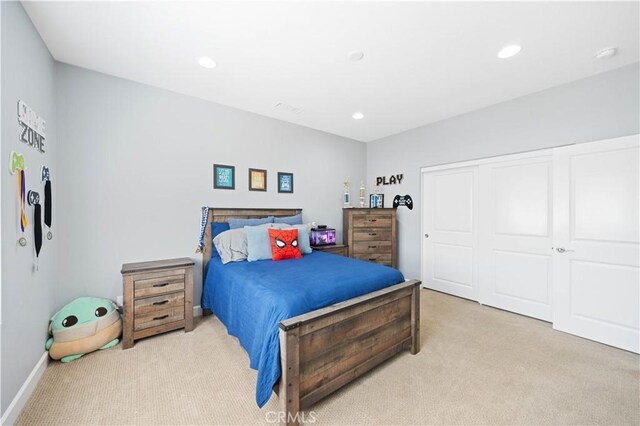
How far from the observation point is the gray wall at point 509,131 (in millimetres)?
2492

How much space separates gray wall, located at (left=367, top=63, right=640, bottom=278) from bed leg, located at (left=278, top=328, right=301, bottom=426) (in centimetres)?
329

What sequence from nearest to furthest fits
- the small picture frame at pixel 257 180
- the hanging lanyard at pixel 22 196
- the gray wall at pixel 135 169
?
the hanging lanyard at pixel 22 196 < the gray wall at pixel 135 169 < the small picture frame at pixel 257 180

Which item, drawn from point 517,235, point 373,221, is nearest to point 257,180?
point 373,221

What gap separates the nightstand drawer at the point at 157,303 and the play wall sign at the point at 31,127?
4.87ft

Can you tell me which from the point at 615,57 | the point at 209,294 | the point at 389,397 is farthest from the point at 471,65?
the point at 209,294

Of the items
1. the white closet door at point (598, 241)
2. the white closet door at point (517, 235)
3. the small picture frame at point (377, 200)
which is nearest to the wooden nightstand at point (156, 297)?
the small picture frame at point (377, 200)

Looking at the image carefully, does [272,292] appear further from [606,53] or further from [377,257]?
[606,53]

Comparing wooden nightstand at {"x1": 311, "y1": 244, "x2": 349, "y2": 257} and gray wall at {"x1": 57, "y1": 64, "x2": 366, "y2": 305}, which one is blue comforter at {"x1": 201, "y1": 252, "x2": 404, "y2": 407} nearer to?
gray wall at {"x1": 57, "y1": 64, "x2": 366, "y2": 305}

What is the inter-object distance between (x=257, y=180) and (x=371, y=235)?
2018mm

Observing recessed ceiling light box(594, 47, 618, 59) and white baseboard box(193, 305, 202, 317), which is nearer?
recessed ceiling light box(594, 47, 618, 59)

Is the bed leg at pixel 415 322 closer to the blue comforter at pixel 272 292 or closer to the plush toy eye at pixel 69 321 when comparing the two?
the blue comforter at pixel 272 292

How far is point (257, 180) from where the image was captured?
11.9 ft

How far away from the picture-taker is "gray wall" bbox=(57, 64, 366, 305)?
2.47 meters

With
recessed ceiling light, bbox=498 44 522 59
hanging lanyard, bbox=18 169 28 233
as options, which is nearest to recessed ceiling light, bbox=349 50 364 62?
recessed ceiling light, bbox=498 44 522 59
